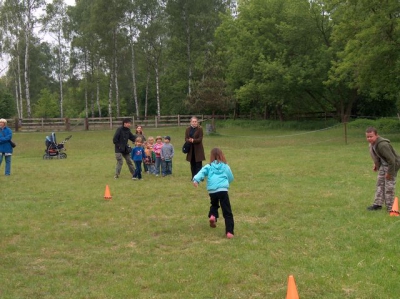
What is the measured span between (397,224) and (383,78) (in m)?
20.9

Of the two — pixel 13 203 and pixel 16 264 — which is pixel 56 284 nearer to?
pixel 16 264

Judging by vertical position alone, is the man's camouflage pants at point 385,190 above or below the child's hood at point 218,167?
below

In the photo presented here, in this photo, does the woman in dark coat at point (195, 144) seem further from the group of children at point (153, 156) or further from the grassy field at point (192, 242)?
the group of children at point (153, 156)

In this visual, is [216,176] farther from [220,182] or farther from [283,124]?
[283,124]

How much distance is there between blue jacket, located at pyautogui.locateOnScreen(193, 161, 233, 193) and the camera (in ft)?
21.5

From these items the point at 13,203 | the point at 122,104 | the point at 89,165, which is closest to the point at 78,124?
the point at 122,104

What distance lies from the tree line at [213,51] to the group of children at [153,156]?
16.8m

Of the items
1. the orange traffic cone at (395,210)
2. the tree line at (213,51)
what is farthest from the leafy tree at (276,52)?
the orange traffic cone at (395,210)

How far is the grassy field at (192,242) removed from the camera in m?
4.65

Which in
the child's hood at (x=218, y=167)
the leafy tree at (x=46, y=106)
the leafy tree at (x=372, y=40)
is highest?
the leafy tree at (x=372, y=40)

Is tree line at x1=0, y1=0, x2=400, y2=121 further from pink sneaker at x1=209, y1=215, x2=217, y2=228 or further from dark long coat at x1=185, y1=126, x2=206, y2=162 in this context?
pink sneaker at x1=209, y1=215, x2=217, y2=228

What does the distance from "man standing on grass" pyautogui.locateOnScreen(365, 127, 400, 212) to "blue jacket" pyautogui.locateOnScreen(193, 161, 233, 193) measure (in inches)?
104

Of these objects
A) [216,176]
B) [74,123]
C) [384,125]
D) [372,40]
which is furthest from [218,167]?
[74,123]

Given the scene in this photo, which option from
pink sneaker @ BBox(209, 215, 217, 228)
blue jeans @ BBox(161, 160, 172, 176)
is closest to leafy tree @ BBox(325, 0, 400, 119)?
blue jeans @ BBox(161, 160, 172, 176)
